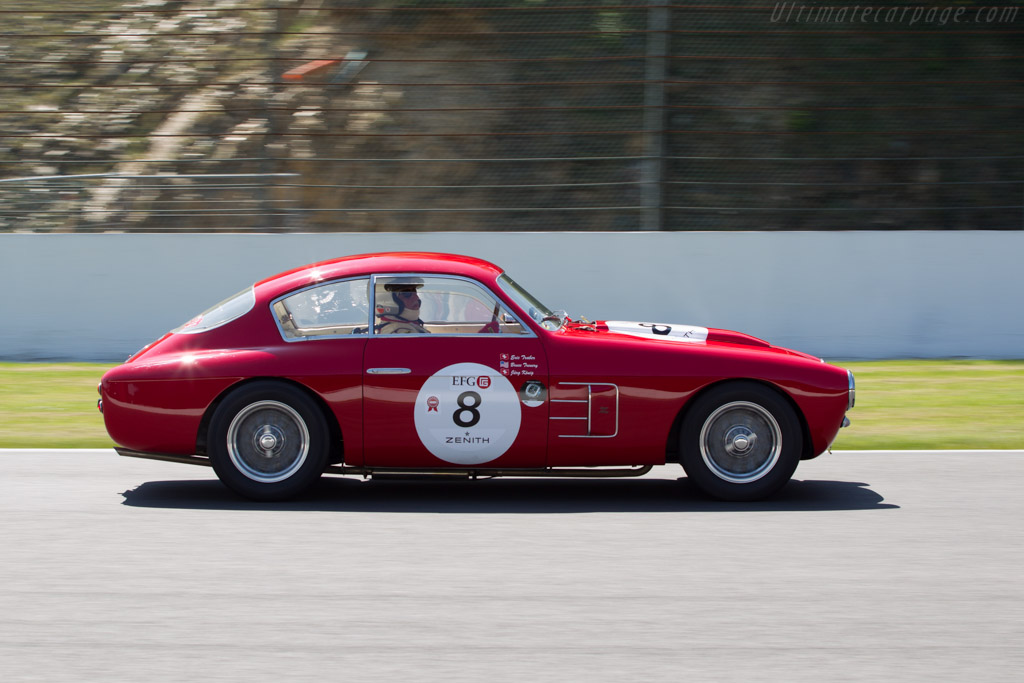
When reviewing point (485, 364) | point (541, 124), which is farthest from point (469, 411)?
point (541, 124)

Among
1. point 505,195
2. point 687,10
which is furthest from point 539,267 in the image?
point 687,10

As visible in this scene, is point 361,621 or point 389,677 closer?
point 389,677

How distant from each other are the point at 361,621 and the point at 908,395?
654 cm

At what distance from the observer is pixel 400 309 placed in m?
5.96

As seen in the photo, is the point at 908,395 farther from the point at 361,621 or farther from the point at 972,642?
the point at 361,621

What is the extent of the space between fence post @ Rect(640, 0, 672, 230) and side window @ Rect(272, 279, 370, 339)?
6165 mm

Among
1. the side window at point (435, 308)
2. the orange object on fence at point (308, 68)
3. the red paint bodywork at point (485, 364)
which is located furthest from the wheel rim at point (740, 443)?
the orange object on fence at point (308, 68)

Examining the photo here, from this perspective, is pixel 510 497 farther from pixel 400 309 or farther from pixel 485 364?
pixel 400 309

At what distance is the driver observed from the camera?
5898mm

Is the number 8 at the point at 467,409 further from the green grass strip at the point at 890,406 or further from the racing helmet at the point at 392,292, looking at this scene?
the green grass strip at the point at 890,406

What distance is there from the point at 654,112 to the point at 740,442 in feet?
22.2

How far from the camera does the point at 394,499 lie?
600cm

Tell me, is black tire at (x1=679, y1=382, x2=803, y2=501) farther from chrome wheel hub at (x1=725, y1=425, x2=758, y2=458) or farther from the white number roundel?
the white number roundel

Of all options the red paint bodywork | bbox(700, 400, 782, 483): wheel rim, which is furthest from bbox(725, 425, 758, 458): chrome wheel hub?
the red paint bodywork
